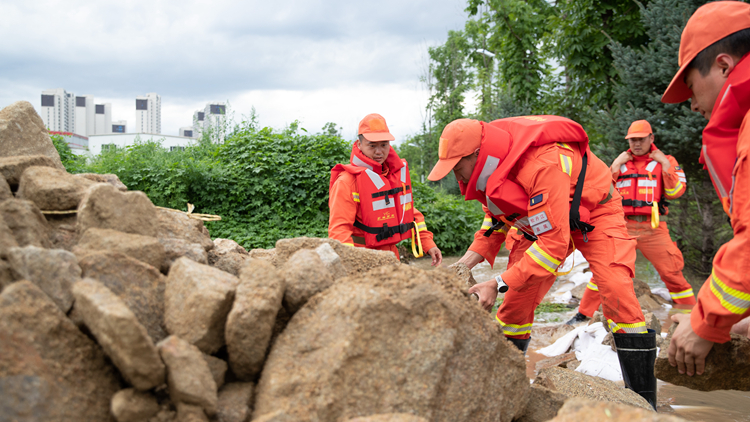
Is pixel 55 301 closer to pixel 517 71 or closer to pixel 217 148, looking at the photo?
pixel 217 148

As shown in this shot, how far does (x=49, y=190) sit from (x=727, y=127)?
126 inches

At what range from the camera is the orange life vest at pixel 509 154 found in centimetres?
321

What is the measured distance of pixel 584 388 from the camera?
2992 millimetres

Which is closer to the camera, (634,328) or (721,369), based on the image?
(721,369)

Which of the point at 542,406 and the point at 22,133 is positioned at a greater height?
the point at 22,133

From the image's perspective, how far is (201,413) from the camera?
5.55 ft

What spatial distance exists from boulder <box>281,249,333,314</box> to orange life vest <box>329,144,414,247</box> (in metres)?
2.15

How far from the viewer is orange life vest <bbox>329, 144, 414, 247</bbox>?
4328 millimetres

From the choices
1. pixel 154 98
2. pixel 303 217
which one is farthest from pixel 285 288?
pixel 154 98

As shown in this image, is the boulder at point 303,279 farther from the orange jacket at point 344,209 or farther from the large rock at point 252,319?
the orange jacket at point 344,209

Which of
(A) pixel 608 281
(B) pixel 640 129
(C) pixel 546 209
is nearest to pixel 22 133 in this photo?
(C) pixel 546 209

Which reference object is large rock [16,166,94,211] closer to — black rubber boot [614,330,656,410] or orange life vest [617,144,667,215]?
black rubber boot [614,330,656,410]

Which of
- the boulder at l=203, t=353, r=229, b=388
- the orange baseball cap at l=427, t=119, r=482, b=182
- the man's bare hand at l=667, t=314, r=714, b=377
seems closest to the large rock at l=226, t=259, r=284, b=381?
the boulder at l=203, t=353, r=229, b=388

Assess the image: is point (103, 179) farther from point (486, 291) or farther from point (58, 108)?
point (58, 108)
